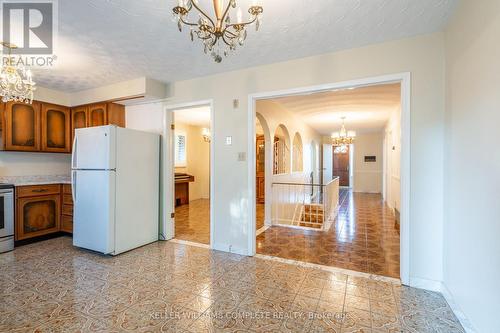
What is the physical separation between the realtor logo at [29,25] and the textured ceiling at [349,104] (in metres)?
3.54

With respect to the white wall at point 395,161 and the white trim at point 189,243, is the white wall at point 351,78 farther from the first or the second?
the white wall at point 395,161

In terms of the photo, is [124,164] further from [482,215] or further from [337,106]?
[337,106]

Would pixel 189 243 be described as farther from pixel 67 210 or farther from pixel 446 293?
pixel 446 293

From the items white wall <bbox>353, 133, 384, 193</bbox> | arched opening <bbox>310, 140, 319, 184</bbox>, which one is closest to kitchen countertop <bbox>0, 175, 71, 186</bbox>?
arched opening <bbox>310, 140, 319, 184</bbox>

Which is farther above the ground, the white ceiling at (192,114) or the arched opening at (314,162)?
the white ceiling at (192,114)

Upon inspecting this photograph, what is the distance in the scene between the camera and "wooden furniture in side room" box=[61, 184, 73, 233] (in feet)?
13.2

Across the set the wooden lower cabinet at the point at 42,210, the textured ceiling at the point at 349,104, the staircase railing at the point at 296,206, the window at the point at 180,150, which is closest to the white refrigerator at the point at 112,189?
the wooden lower cabinet at the point at 42,210

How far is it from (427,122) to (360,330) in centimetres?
196

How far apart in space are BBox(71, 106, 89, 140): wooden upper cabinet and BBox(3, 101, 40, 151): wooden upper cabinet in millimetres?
508

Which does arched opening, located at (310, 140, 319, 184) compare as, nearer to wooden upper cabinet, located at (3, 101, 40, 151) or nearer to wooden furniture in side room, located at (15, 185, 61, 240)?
wooden furniture in side room, located at (15, 185, 61, 240)

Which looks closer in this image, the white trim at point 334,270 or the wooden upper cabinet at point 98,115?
the white trim at point 334,270

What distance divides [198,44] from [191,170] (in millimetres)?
5655

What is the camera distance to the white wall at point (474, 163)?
1.48 meters

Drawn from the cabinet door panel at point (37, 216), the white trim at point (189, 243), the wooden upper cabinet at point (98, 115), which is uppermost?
the wooden upper cabinet at point (98, 115)
